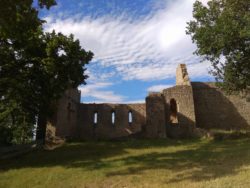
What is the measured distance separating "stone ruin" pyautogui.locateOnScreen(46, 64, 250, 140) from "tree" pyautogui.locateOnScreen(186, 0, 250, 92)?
7.29 metres

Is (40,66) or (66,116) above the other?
(40,66)

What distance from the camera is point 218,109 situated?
99.9ft

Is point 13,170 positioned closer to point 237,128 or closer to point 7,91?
point 7,91

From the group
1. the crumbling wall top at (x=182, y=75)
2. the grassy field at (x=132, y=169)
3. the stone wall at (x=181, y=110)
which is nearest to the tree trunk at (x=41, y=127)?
the grassy field at (x=132, y=169)

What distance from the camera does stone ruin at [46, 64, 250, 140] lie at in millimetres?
26922

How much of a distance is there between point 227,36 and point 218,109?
1330 centimetres

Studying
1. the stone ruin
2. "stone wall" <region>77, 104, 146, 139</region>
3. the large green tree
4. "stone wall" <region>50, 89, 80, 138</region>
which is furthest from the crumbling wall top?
the large green tree

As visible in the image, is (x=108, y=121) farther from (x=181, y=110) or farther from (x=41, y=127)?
(x=41, y=127)

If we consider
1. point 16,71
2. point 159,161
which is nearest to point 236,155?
point 159,161

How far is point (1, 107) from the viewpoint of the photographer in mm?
25047

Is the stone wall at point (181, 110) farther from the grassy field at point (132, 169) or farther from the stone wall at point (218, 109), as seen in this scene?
the grassy field at point (132, 169)

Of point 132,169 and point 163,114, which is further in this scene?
point 163,114

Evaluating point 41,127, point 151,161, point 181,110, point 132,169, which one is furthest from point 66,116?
point 132,169

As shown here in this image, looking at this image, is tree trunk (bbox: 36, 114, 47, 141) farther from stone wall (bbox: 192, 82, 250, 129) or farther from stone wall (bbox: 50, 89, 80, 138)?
stone wall (bbox: 192, 82, 250, 129)
